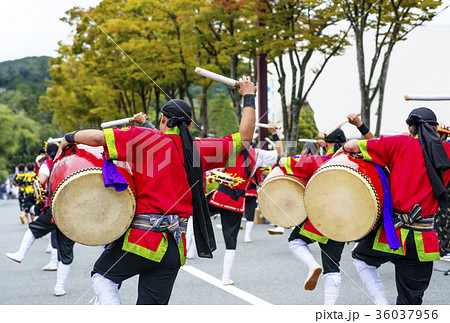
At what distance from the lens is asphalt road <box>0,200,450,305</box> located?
529cm

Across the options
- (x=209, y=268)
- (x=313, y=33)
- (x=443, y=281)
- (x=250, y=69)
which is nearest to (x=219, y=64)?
(x=250, y=69)

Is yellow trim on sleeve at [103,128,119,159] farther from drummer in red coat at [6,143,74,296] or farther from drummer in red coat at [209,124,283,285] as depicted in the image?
drummer in red coat at [209,124,283,285]

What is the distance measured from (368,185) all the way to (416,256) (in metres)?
0.59

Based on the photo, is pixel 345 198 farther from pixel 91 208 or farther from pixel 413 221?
pixel 91 208

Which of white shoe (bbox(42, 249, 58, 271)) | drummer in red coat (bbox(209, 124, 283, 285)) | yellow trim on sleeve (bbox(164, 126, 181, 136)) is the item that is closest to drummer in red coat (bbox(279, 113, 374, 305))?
drummer in red coat (bbox(209, 124, 283, 285))

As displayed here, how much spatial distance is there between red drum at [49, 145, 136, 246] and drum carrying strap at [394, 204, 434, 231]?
1.86 metres

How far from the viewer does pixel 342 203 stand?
3.72 metres

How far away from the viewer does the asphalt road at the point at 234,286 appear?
17.3ft

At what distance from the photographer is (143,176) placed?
3.04 m

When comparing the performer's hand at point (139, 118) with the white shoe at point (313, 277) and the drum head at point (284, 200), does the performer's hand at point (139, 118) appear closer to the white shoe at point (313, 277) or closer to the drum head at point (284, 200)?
the drum head at point (284, 200)

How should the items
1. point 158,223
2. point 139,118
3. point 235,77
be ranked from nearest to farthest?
point 158,223 < point 139,118 < point 235,77

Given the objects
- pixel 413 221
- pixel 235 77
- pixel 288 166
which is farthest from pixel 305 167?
pixel 235 77

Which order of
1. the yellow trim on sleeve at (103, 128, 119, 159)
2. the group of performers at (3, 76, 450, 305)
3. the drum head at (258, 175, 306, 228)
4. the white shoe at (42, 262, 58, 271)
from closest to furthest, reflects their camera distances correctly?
the yellow trim on sleeve at (103, 128, 119, 159)
the group of performers at (3, 76, 450, 305)
the drum head at (258, 175, 306, 228)
the white shoe at (42, 262, 58, 271)

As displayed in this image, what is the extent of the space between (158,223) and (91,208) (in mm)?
458
